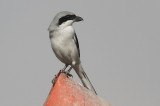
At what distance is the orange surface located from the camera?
488cm

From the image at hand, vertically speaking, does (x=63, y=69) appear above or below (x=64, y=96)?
below

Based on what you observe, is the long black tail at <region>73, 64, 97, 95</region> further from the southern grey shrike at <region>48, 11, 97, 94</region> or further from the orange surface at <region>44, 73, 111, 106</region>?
the orange surface at <region>44, 73, 111, 106</region>

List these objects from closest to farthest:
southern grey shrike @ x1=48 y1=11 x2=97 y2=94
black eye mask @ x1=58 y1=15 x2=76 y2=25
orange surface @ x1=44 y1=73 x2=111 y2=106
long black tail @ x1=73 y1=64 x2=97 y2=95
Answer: orange surface @ x1=44 y1=73 x2=111 y2=106 → southern grey shrike @ x1=48 y1=11 x2=97 y2=94 → black eye mask @ x1=58 y1=15 x2=76 y2=25 → long black tail @ x1=73 y1=64 x2=97 y2=95

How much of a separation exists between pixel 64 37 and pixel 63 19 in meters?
0.39

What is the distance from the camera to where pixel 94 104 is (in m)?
5.02

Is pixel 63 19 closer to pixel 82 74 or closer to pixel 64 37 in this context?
pixel 64 37

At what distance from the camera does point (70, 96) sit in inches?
194

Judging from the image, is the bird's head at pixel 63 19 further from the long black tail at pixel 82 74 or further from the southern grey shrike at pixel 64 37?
the long black tail at pixel 82 74

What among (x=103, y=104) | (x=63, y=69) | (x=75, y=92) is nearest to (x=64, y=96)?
(x=75, y=92)

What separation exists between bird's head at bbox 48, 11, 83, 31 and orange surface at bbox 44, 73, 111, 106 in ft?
7.97

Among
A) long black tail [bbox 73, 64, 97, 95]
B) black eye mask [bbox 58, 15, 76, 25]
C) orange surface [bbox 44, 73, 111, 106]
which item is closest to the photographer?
orange surface [bbox 44, 73, 111, 106]

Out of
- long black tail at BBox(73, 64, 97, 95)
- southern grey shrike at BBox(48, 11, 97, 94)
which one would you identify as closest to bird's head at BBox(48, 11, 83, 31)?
southern grey shrike at BBox(48, 11, 97, 94)

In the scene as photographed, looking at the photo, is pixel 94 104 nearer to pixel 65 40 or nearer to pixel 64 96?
pixel 64 96

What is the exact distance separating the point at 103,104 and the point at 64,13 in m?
2.89
